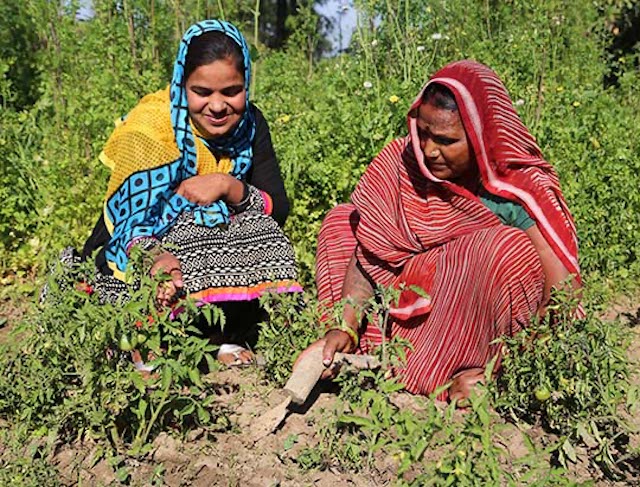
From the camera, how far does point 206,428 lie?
8.38 ft

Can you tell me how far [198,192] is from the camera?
317 cm

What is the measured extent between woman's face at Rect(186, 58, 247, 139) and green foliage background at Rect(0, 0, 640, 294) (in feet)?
3.13

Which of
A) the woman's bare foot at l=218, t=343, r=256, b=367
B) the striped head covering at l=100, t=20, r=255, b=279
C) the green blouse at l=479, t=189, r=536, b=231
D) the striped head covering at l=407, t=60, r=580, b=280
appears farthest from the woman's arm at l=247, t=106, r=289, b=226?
the green blouse at l=479, t=189, r=536, b=231

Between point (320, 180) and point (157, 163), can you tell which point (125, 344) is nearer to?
point (157, 163)

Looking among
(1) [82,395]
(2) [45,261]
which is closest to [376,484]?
(1) [82,395]

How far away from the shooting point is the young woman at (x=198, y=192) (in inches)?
120

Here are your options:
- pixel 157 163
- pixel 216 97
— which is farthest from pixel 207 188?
pixel 216 97

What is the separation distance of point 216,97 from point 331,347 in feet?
3.75

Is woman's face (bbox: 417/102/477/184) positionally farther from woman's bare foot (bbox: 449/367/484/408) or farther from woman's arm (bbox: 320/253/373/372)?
woman's bare foot (bbox: 449/367/484/408)

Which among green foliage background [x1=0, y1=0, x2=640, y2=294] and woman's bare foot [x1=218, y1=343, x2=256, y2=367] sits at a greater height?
green foliage background [x1=0, y1=0, x2=640, y2=294]

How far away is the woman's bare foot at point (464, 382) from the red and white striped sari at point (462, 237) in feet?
0.15

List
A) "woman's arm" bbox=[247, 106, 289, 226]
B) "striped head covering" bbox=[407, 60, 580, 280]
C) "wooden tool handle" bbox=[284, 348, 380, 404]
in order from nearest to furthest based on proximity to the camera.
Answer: "wooden tool handle" bbox=[284, 348, 380, 404] → "striped head covering" bbox=[407, 60, 580, 280] → "woman's arm" bbox=[247, 106, 289, 226]

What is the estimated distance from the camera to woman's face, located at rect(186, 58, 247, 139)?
9.95 feet

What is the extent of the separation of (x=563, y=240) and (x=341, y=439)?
108 cm
